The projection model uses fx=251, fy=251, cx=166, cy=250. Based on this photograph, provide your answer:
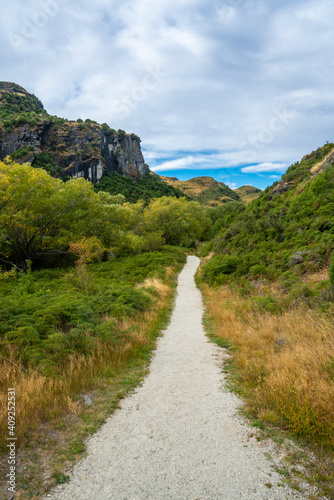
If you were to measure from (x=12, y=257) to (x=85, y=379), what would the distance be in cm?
1742

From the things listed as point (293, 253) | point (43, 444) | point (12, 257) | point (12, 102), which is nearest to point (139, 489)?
point (43, 444)

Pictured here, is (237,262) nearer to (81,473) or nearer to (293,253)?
(293,253)

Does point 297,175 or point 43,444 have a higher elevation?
point 297,175

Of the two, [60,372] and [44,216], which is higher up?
[44,216]

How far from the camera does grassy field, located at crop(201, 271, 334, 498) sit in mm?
3238

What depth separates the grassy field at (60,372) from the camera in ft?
10.3

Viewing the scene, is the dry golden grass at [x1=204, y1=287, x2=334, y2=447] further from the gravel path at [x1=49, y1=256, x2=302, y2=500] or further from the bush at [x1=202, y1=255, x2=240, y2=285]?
the bush at [x1=202, y1=255, x2=240, y2=285]

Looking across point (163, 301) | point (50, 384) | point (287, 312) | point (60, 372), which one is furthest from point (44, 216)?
point (287, 312)

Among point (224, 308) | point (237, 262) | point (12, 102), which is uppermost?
point (12, 102)

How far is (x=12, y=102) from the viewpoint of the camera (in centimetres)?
13088

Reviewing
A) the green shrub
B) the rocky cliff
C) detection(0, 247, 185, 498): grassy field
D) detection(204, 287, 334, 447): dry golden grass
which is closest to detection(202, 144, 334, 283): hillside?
the green shrub

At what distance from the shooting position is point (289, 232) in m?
14.1

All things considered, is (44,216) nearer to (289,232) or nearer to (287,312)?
(289,232)

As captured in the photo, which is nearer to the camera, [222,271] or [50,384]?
[50,384]
